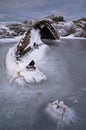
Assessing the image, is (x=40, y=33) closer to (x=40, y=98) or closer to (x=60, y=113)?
(x=40, y=98)

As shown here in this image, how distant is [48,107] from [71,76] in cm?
433

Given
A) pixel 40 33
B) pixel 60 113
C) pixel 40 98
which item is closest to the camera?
pixel 60 113

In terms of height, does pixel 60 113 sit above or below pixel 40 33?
above

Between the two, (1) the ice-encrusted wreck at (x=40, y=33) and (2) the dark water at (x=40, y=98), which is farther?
(1) the ice-encrusted wreck at (x=40, y=33)

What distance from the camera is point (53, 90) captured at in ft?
29.3

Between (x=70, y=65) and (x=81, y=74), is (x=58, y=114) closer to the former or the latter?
(x=81, y=74)

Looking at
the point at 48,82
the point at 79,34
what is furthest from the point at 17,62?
the point at 79,34

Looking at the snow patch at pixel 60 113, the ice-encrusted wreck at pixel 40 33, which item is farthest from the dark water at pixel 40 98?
the ice-encrusted wreck at pixel 40 33

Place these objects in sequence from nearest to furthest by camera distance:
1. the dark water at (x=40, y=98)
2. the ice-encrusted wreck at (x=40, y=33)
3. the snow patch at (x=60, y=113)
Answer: the dark water at (x=40, y=98) → the snow patch at (x=60, y=113) → the ice-encrusted wreck at (x=40, y=33)

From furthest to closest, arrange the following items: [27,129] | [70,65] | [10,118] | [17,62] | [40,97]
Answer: [70,65]
[17,62]
[40,97]
[10,118]
[27,129]

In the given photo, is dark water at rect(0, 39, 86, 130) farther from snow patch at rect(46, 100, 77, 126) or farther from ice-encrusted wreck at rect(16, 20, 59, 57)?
ice-encrusted wreck at rect(16, 20, 59, 57)

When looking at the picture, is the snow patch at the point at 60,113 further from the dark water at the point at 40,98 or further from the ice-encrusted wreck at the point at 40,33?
the ice-encrusted wreck at the point at 40,33

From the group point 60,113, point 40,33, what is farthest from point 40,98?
point 40,33

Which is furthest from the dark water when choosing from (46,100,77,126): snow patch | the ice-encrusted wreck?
the ice-encrusted wreck
